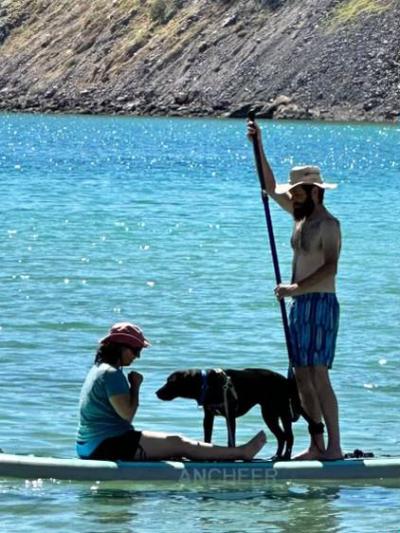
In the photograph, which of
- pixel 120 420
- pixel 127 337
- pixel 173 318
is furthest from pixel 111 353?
pixel 173 318

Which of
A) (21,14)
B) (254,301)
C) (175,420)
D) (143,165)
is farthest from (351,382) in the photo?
(21,14)

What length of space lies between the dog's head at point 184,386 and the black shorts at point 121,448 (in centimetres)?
46

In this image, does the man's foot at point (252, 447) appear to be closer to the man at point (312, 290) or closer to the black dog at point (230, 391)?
the black dog at point (230, 391)

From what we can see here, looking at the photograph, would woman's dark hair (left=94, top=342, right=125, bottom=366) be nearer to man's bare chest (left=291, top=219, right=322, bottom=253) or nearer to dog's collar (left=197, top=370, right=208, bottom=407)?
dog's collar (left=197, top=370, right=208, bottom=407)

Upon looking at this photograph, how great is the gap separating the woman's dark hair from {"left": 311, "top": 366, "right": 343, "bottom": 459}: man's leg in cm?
147

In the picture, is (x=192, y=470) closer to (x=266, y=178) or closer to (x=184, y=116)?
(x=266, y=178)

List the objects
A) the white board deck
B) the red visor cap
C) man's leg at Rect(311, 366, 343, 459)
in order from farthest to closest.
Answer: man's leg at Rect(311, 366, 343, 459) → the white board deck → the red visor cap

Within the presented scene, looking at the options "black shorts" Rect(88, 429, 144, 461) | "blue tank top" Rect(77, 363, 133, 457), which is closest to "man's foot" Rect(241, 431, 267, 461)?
"black shorts" Rect(88, 429, 144, 461)

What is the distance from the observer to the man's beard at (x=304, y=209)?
487 inches

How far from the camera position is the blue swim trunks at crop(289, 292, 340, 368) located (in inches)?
486

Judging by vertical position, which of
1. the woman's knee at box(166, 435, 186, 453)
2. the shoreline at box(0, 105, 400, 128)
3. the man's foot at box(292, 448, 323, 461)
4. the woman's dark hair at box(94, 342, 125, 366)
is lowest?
the man's foot at box(292, 448, 323, 461)

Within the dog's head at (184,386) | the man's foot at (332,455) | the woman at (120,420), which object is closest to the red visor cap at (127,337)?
the woman at (120,420)

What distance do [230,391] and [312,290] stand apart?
924mm

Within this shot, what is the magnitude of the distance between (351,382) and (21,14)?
482 ft
